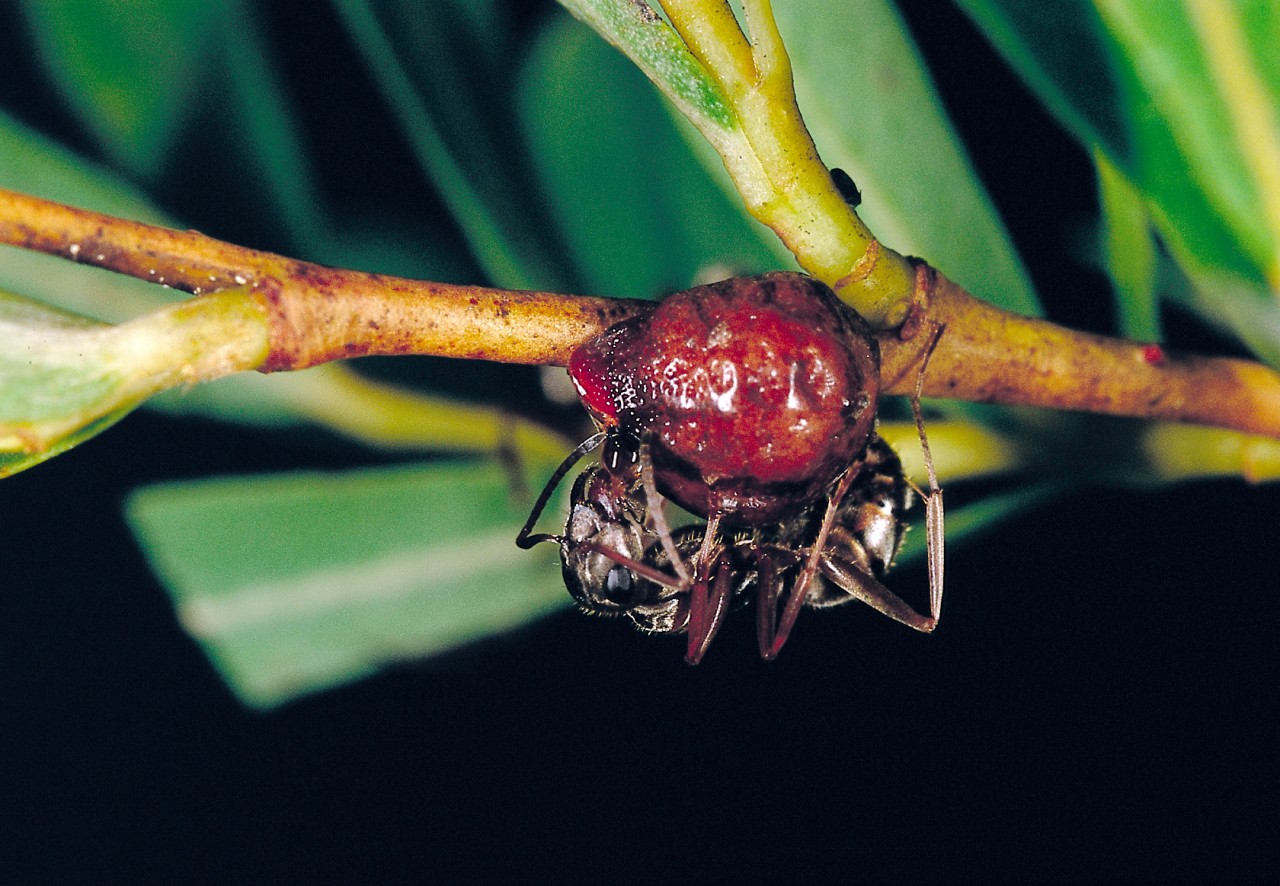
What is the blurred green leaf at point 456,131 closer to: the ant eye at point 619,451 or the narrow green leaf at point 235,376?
the narrow green leaf at point 235,376

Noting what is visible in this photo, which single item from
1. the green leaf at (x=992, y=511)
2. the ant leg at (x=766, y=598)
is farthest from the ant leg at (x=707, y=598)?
the green leaf at (x=992, y=511)

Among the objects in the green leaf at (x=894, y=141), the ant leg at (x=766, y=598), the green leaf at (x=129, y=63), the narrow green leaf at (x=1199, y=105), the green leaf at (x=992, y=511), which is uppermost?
the green leaf at (x=129, y=63)

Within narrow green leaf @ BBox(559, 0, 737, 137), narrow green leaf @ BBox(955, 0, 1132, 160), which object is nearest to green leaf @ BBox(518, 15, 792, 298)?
narrow green leaf @ BBox(955, 0, 1132, 160)

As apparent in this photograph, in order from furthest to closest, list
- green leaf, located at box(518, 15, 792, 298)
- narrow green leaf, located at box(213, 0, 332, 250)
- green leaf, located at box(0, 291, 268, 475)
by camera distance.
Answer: green leaf, located at box(518, 15, 792, 298)
narrow green leaf, located at box(213, 0, 332, 250)
green leaf, located at box(0, 291, 268, 475)

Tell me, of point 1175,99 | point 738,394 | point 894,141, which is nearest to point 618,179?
point 894,141

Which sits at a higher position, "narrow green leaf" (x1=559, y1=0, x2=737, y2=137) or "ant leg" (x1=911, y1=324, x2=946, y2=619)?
"narrow green leaf" (x1=559, y1=0, x2=737, y2=137)

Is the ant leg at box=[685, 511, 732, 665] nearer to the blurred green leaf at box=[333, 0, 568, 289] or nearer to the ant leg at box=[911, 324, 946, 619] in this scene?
the ant leg at box=[911, 324, 946, 619]

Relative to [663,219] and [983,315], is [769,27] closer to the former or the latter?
[983,315]
